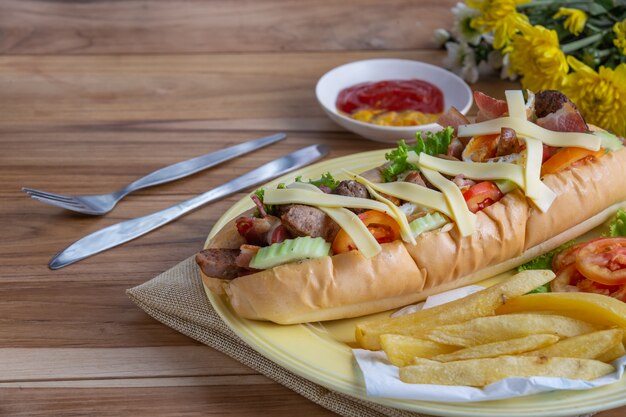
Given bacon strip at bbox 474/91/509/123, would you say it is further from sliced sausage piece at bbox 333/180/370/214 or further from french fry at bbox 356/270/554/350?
french fry at bbox 356/270/554/350

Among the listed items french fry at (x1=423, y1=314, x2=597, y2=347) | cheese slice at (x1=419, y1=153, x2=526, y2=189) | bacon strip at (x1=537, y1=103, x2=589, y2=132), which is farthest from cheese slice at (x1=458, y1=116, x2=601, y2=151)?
french fry at (x1=423, y1=314, x2=597, y2=347)

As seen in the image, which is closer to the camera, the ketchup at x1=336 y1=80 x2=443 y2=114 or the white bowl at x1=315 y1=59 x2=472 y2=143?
the white bowl at x1=315 y1=59 x2=472 y2=143

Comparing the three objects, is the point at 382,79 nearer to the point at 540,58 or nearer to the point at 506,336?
the point at 540,58

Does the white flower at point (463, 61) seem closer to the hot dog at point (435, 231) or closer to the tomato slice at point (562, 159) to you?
the hot dog at point (435, 231)

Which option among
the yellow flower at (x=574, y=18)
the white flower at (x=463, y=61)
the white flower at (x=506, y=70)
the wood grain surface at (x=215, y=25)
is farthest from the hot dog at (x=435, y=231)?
the wood grain surface at (x=215, y=25)

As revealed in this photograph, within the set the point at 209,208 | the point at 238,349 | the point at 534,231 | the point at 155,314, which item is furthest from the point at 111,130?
the point at 534,231

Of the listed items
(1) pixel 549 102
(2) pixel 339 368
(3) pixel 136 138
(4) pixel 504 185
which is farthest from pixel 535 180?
(3) pixel 136 138

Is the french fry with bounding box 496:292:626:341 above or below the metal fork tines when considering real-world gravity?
above
